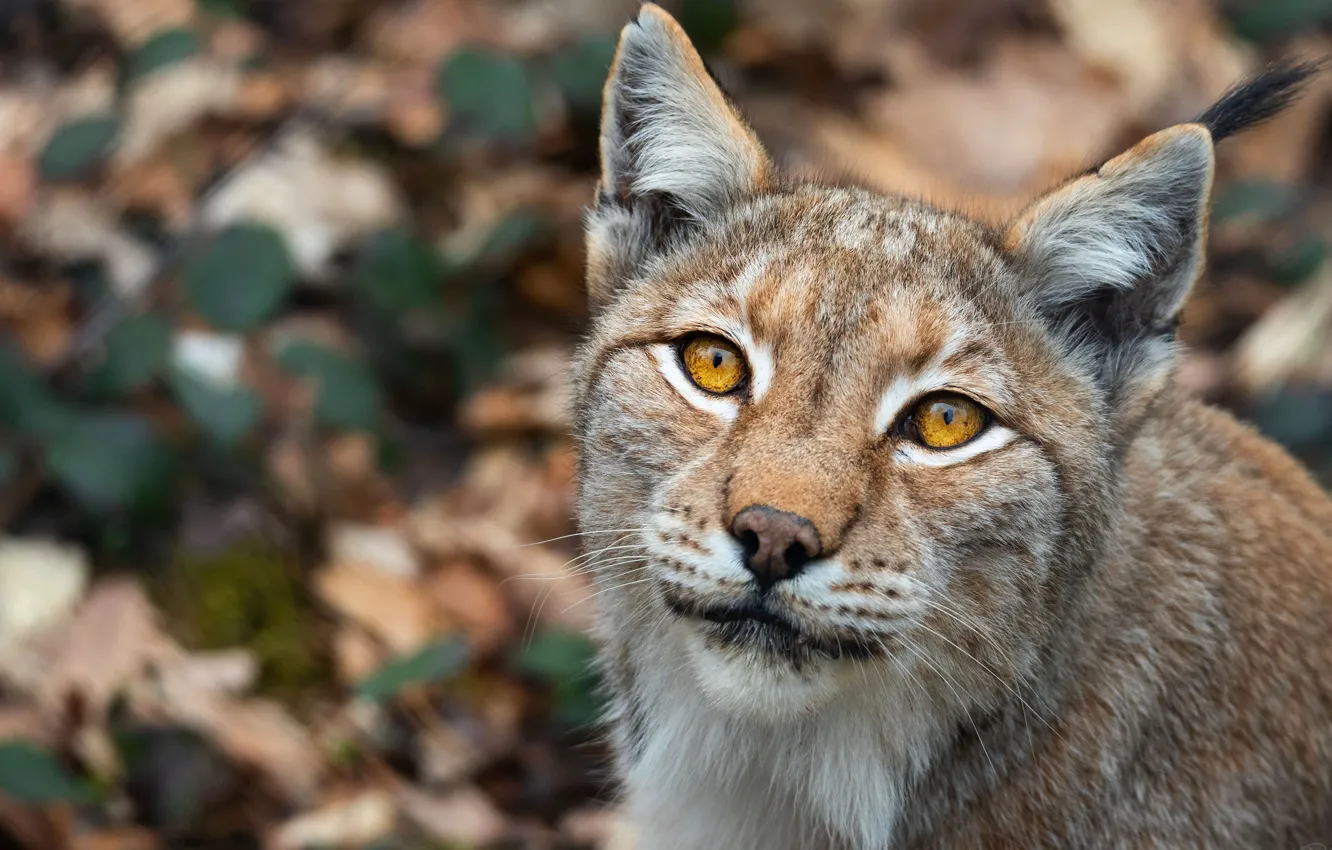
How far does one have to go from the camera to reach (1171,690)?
152 inches

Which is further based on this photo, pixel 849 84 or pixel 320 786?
pixel 849 84

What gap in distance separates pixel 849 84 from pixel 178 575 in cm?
447

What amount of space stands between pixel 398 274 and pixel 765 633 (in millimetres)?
3772

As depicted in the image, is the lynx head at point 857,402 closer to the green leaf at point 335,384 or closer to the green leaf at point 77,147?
the green leaf at point 335,384

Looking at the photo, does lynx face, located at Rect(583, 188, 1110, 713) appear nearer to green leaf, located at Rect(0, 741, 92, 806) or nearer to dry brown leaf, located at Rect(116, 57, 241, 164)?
green leaf, located at Rect(0, 741, 92, 806)

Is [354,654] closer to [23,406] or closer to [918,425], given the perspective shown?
[23,406]

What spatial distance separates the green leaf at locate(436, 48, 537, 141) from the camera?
20.8 feet

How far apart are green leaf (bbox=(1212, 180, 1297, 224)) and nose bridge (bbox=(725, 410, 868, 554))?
4.23 metres

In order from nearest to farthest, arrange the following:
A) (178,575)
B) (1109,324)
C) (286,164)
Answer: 1. (1109,324)
2. (178,575)
3. (286,164)

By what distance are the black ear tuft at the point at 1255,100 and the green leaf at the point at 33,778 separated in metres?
4.02

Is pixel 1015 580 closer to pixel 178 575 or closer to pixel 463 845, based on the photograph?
pixel 463 845

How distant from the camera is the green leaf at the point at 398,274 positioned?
6660mm

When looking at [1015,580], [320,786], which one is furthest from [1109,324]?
[320,786]

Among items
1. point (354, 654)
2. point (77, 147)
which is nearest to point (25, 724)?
point (354, 654)
